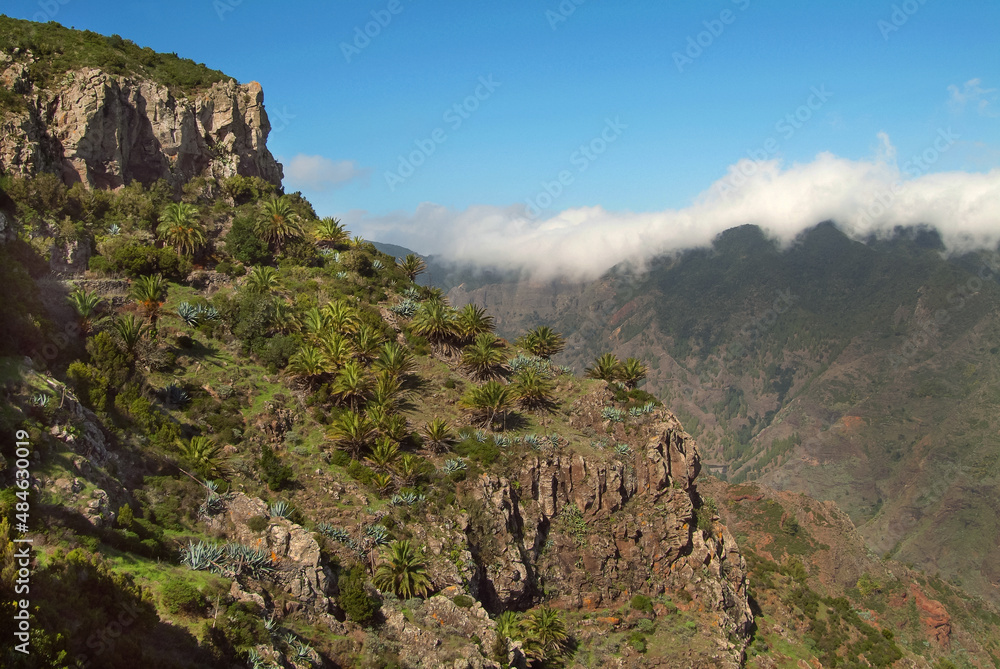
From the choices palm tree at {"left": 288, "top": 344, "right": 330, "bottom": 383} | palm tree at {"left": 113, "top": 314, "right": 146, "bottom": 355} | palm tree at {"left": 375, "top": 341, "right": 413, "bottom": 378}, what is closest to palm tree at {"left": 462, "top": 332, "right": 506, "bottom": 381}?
palm tree at {"left": 375, "top": 341, "right": 413, "bottom": 378}

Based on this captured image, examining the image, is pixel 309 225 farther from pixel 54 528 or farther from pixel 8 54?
pixel 54 528

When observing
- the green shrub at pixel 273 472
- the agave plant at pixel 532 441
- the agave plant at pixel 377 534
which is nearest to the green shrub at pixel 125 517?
the green shrub at pixel 273 472

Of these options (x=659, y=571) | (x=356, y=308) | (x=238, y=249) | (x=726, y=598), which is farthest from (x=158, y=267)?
(x=726, y=598)

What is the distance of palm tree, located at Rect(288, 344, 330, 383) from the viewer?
3934 cm

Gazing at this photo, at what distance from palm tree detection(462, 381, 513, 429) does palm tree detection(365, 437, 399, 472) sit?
763cm

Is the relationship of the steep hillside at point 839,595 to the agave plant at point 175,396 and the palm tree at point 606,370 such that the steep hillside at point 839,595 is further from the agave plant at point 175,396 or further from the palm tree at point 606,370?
the agave plant at point 175,396

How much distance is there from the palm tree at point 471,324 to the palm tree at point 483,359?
5.10ft

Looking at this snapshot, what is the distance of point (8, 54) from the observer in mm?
51531

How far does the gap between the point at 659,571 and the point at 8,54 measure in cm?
6649

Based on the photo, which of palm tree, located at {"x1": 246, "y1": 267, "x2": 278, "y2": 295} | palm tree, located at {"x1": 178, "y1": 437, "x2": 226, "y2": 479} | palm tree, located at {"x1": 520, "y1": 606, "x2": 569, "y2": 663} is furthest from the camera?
palm tree, located at {"x1": 246, "y1": 267, "x2": 278, "y2": 295}

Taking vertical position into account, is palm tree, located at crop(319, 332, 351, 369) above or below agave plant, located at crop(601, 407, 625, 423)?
above

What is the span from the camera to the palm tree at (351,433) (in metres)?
35.9

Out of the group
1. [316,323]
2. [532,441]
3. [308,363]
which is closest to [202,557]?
[308,363]

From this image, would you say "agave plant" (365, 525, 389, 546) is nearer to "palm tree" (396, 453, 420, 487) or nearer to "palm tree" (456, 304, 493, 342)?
"palm tree" (396, 453, 420, 487)
